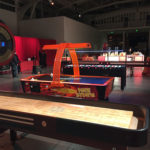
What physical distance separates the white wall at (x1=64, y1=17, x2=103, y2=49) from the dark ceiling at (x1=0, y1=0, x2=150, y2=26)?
0.79m

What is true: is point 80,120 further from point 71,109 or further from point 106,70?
point 106,70

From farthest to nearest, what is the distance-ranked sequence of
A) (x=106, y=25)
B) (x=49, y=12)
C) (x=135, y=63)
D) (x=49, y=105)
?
(x=106, y=25)
(x=49, y=12)
(x=135, y=63)
(x=49, y=105)

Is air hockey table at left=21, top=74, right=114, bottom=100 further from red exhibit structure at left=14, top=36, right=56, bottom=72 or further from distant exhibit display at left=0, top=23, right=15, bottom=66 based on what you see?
red exhibit structure at left=14, top=36, right=56, bottom=72

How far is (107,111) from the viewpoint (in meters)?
1.38

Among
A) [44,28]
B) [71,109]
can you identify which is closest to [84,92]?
[71,109]

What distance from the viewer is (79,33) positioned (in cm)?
1486

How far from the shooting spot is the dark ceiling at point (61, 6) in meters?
13.0

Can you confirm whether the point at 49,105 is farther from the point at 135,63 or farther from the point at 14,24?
the point at 14,24

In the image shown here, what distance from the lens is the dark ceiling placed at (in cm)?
1302

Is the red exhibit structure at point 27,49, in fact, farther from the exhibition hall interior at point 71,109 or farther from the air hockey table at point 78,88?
the air hockey table at point 78,88

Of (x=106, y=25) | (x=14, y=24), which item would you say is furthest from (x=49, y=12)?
(x=106, y=25)

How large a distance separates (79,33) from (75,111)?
1407 centimetres

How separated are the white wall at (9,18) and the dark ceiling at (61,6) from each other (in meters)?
0.48

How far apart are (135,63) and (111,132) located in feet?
19.5
